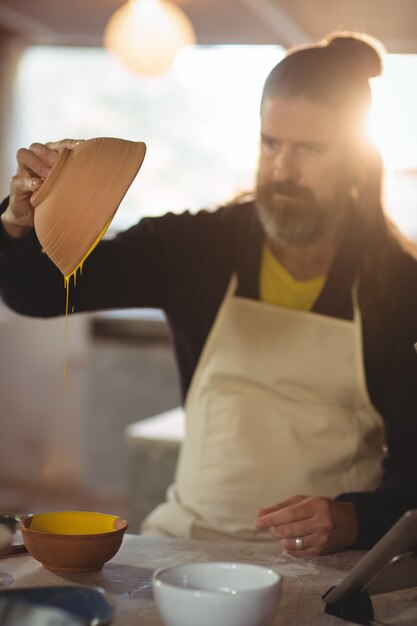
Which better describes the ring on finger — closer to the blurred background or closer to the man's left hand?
the man's left hand

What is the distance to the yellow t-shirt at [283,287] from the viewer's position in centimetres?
190

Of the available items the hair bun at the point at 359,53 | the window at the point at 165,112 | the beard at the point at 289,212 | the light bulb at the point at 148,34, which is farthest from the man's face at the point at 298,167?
the window at the point at 165,112

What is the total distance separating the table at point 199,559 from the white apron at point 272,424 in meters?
0.27

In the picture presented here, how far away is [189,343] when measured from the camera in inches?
75.9

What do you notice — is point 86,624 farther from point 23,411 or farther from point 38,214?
point 23,411

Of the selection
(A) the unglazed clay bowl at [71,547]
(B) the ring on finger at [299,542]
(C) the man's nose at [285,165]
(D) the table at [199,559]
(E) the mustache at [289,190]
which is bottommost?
(D) the table at [199,559]

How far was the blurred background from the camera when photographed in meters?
4.42

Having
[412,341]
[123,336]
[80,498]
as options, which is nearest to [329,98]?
[412,341]

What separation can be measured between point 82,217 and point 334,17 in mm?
1452

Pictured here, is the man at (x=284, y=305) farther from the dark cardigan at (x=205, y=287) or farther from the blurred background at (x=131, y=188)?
the blurred background at (x=131, y=188)

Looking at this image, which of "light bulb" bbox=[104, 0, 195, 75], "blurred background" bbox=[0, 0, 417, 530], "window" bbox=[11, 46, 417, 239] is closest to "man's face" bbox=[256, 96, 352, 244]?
"light bulb" bbox=[104, 0, 195, 75]

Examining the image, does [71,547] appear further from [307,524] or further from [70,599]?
[307,524]

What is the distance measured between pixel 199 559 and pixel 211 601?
434mm

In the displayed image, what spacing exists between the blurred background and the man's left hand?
271 centimetres
